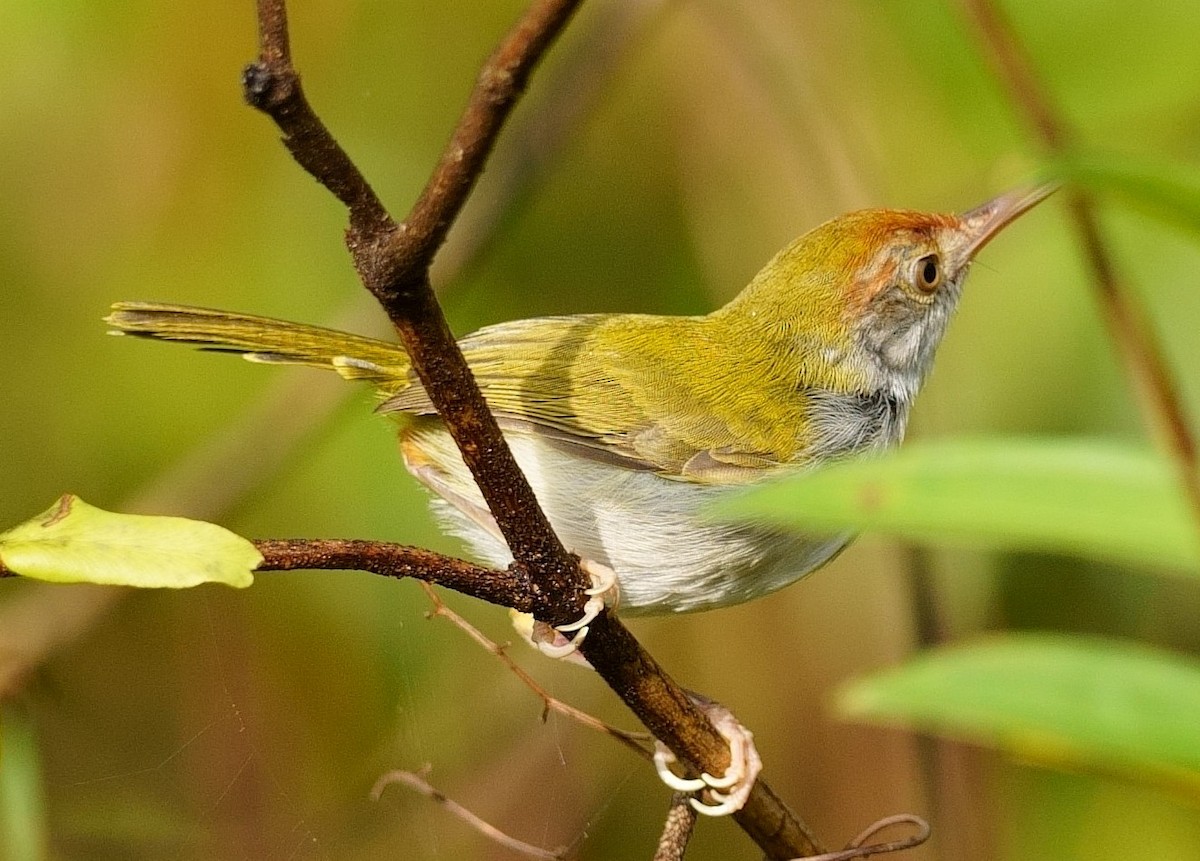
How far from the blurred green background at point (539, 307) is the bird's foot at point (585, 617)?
38.5 inches

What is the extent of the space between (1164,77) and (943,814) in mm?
2351

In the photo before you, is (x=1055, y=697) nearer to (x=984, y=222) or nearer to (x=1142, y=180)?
(x=1142, y=180)

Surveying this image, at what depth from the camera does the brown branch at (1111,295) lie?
0.74 meters

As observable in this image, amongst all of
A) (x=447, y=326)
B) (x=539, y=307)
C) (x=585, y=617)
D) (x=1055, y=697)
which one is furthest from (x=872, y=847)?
(x=539, y=307)

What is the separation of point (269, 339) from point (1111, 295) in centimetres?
237

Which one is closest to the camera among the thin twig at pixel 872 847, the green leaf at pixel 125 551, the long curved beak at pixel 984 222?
the green leaf at pixel 125 551

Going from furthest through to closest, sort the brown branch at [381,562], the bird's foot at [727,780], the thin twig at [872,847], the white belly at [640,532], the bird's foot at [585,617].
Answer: the white belly at [640,532]
the bird's foot at [727,780]
the thin twig at [872,847]
the bird's foot at [585,617]
the brown branch at [381,562]

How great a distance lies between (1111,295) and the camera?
2.62 ft

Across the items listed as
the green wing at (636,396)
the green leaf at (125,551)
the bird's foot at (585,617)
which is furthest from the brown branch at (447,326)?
the green wing at (636,396)

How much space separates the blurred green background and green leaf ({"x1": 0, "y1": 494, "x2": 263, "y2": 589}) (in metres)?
1.98

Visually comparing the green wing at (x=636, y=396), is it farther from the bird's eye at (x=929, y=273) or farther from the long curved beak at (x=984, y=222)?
the long curved beak at (x=984, y=222)

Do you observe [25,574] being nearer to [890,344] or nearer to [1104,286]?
[1104,286]

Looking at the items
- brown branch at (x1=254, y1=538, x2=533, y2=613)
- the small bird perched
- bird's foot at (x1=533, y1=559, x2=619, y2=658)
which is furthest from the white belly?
brown branch at (x1=254, y1=538, x2=533, y2=613)

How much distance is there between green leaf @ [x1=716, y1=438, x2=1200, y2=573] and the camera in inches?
27.3
